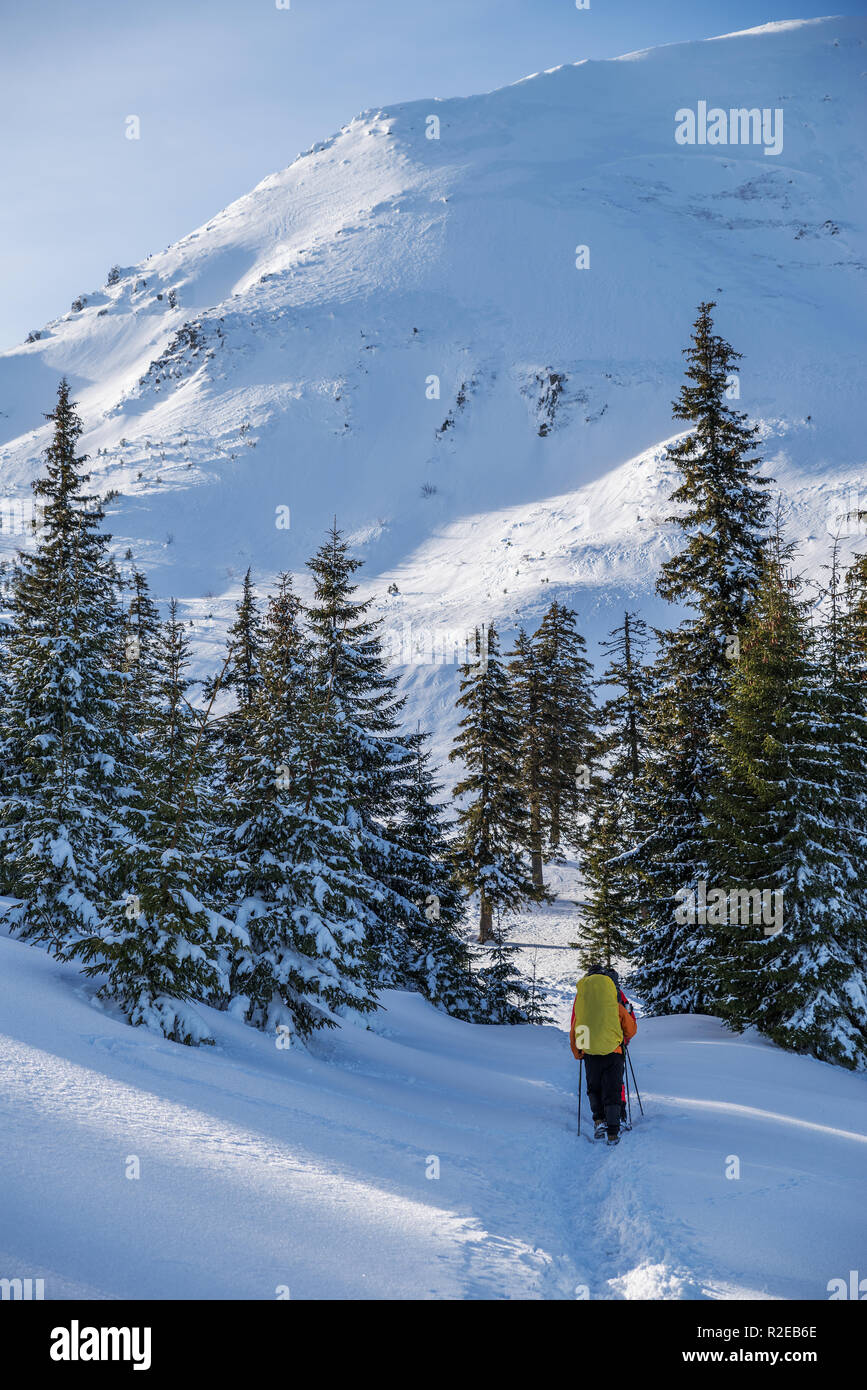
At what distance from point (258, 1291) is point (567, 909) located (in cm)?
3404

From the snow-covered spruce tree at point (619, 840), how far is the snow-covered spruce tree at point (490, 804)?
257 centimetres

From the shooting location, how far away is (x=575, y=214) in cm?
15212

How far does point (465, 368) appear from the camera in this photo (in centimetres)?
12050

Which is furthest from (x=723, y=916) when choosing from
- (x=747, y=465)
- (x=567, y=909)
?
(x=567, y=909)

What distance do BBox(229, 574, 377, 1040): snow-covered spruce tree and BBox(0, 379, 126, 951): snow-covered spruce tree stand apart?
7.89 ft

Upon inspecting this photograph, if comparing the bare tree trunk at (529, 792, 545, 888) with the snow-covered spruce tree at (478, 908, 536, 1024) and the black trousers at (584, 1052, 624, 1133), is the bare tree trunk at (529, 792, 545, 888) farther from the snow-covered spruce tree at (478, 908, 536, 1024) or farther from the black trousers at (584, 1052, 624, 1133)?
the black trousers at (584, 1052, 624, 1133)

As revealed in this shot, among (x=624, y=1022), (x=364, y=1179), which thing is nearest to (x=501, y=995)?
(x=624, y=1022)

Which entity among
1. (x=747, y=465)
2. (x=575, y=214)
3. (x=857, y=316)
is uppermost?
(x=575, y=214)

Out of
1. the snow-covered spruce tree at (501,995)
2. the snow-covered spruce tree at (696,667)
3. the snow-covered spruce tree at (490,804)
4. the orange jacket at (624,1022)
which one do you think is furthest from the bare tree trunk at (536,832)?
the orange jacket at (624,1022)

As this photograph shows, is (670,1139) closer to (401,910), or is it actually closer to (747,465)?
(401,910)

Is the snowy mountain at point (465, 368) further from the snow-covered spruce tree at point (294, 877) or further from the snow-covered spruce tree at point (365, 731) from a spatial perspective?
the snow-covered spruce tree at point (294, 877)

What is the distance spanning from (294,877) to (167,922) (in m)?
2.75

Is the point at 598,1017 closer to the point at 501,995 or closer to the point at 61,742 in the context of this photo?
the point at 61,742

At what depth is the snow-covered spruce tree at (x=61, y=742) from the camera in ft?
44.1
